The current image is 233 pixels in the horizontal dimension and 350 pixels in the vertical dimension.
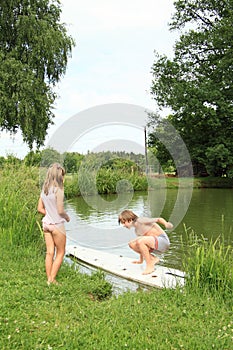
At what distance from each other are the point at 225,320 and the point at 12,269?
2.60 m

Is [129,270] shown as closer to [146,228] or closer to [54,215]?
[146,228]

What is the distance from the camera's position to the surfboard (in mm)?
4609

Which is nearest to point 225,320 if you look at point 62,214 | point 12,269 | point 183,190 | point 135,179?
point 62,214

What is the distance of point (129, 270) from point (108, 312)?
1.79 m

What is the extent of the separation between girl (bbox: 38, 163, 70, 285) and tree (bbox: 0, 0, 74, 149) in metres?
16.5

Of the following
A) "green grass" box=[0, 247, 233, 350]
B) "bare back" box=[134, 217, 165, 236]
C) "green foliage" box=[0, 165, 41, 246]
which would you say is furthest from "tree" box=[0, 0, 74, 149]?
"green grass" box=[0, 247, 233, 350]

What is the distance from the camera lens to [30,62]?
20734 mm

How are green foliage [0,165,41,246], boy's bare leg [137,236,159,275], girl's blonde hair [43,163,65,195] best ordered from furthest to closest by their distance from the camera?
1. green foliage [0,165,41,246]
2. boy's bare leg [137,236,159,275]
3. girl's blonde hair [43,163,65,195]

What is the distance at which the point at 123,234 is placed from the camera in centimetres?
859

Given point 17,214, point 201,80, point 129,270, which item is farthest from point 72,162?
point 201,80

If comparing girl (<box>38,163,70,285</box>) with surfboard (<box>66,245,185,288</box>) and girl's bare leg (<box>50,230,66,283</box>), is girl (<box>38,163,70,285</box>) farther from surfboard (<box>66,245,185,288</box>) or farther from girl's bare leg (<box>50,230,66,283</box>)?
surfboard (<box>66,245,185,288</box>)

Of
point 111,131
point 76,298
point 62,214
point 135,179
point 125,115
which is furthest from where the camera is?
point 135,179

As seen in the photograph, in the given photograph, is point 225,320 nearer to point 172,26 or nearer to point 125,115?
point 125,115

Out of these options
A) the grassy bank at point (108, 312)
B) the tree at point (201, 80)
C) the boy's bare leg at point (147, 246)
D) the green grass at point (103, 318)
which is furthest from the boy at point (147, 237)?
the tree at point (201, 80)
